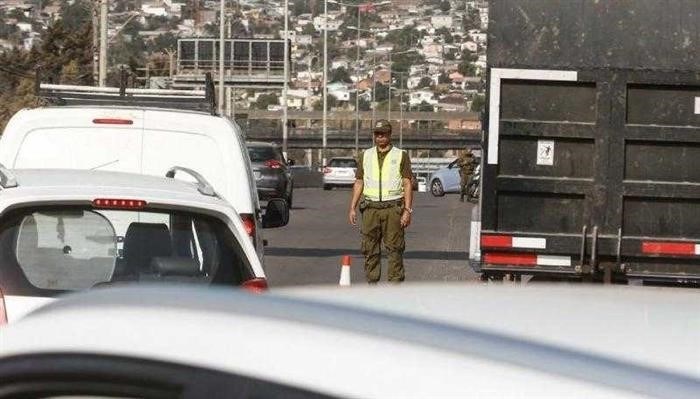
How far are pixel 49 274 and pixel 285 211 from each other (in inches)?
171

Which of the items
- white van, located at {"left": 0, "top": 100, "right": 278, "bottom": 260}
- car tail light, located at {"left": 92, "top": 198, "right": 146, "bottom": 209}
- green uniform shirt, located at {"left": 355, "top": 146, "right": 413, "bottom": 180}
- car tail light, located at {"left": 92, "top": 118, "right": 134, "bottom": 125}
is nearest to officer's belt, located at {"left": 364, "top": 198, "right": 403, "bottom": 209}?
green uniform shirt, located at {"left": 355, "top": 146, "right": 413, "bottom": 180}

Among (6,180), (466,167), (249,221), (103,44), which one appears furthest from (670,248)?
(466,167)

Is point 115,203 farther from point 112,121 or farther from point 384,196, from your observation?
point 384,196

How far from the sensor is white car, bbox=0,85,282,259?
984cm

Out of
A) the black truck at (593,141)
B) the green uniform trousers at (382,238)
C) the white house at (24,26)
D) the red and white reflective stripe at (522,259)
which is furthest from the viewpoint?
the white house at (24,26)

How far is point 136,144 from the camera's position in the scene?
33.4ft

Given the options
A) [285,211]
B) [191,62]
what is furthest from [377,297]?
[191,62]

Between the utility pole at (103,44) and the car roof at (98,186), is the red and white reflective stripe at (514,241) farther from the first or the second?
the utility pole at (103,44)

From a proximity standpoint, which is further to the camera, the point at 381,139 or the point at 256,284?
the point at 381,139

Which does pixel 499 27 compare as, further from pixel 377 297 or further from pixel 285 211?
pixel 377 297

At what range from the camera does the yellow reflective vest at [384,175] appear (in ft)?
47.9

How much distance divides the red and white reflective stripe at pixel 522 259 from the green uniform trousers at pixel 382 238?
7.94ft

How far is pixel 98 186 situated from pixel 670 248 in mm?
6249

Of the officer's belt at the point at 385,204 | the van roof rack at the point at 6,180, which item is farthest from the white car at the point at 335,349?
the officer's belt at the point at 385,204
